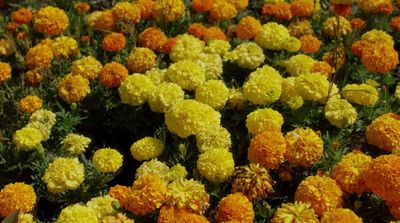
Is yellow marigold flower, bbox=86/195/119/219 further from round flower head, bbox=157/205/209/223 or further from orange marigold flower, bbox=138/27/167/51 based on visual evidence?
orange marigold flower, bbox=138/27/167/51

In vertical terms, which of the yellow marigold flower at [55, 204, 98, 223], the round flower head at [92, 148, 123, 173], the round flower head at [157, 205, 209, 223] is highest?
the round flower head at [157, 205, 209, 223]

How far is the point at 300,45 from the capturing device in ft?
13.9

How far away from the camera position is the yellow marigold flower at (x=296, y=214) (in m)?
2.74

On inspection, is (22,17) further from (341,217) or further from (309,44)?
(341,217)

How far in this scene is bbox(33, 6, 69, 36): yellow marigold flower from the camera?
4.48 meters

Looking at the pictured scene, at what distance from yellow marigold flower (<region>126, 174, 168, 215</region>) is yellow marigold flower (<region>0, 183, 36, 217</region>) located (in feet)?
1.86

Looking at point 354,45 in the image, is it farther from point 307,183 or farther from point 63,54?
point 63,54

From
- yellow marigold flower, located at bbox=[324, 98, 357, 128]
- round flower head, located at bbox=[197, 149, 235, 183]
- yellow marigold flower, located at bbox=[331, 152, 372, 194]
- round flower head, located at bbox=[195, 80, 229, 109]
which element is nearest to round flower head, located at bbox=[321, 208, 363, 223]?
yellow marigold flower, located at bbox=[331, 152, 372, 194]

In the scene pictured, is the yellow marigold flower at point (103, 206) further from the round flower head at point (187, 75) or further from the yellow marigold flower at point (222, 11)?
the yellow marigold flower at point (222, 11)

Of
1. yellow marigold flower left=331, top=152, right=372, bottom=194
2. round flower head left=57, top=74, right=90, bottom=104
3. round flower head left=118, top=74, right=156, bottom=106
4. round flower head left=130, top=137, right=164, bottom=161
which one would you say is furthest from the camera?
round flower head left=57, top=74, right=90, bottom=104

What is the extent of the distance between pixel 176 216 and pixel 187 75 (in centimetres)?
125

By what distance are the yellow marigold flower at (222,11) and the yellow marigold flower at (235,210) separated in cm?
211

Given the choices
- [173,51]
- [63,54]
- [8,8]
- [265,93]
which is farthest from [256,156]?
[8,8]

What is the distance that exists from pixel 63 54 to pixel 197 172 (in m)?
1.66
